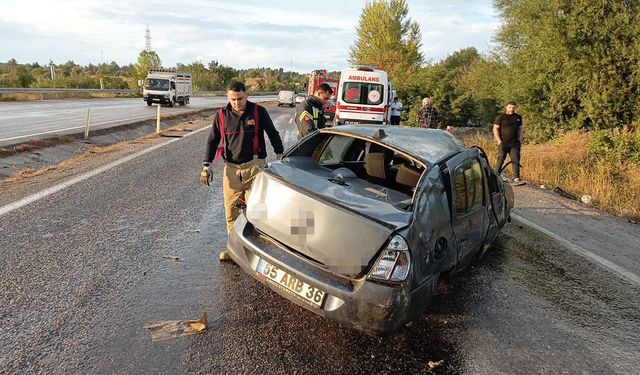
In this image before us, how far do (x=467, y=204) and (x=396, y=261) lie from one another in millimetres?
1245

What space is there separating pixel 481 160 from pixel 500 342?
6.06 ft

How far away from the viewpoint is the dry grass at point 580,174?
8388 millimetres

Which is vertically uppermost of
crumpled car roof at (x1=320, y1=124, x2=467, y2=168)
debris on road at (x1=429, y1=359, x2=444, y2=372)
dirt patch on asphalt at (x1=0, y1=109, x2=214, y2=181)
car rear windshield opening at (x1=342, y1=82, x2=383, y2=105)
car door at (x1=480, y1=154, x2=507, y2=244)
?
car rear windshield opening at (x1=342, y1=82, x2=383, y2=105)

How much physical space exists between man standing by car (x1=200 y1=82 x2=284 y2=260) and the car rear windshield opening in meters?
12.1

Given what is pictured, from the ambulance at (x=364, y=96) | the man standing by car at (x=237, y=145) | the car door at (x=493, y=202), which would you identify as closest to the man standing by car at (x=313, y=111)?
the man standing by car at (x=237, y=145)

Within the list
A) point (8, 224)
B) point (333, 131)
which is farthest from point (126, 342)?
point (8, 224)

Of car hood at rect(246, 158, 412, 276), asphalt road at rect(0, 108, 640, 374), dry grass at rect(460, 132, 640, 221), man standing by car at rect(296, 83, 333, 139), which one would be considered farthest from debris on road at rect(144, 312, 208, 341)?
dry grass at rect(460, 132, 640, 221)

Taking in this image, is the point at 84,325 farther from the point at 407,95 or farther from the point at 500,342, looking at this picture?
the point at 407,95

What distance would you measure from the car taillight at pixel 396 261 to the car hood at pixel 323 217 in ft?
0.19

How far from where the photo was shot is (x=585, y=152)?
12.4 m

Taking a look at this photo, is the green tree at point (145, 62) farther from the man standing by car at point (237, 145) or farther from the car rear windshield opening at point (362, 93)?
the man standing by car at point (237, 145)

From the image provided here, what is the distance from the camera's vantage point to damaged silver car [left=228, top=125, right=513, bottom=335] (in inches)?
108

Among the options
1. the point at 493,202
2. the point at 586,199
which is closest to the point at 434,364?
the point at 493,202

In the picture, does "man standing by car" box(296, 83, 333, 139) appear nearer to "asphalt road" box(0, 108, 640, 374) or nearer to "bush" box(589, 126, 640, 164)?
"asphalt road" box(0, 108, 640, 374)
